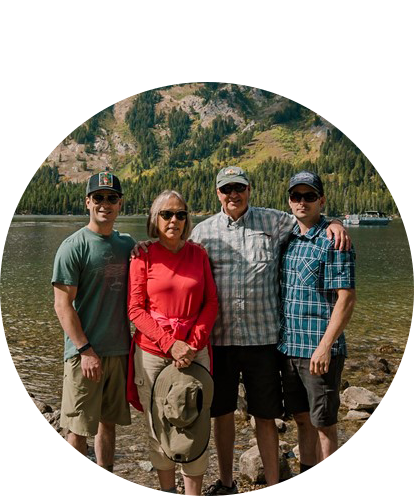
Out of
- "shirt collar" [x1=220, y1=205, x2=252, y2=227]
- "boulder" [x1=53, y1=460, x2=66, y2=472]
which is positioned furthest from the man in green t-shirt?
"boulder" [x1=53, y1=460, x2=66, y2=472]

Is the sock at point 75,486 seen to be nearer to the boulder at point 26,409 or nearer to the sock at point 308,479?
the sock at point 308,479

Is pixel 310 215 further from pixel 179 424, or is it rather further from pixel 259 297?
pixel 179 424

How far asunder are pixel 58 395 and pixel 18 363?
3.38m

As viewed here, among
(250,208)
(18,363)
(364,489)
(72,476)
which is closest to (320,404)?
(364,489)

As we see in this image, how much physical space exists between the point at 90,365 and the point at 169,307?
3.69 ft

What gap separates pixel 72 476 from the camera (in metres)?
5.60

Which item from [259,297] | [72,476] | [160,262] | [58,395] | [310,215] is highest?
[310,215]

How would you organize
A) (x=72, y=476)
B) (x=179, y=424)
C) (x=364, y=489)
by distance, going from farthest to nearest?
(x=364, y=489)
(x=72, y=476)
(x=179, y=424)

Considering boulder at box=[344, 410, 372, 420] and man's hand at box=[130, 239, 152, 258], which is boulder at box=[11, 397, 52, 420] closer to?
man's hand at box=[130, 239, 152, 258]

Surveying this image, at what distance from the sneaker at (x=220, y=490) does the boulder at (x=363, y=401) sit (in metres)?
4.67

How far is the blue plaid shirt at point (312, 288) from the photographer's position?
5535mm

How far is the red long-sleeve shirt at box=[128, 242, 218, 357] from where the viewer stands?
5.23 m

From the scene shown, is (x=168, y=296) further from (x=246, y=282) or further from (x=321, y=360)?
(x=321, y=360)

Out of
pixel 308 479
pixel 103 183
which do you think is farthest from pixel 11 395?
pixel 308 479
